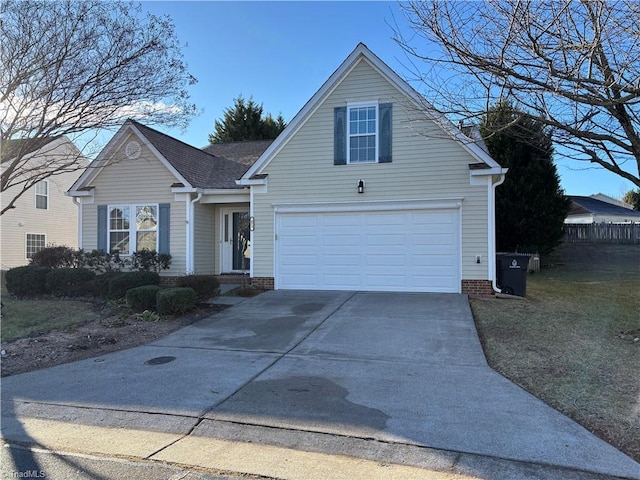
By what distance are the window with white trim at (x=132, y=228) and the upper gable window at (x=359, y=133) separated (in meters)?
6.40

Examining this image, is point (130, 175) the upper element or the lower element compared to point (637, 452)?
upper

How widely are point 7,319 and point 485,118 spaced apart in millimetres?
10802

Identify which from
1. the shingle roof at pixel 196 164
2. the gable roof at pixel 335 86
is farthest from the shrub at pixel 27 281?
the gable roof at pixel 335 86

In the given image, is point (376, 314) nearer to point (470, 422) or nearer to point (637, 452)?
point (470, 422)

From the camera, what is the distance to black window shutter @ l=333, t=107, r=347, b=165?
12.8 meters

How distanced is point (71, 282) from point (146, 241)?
104 inches

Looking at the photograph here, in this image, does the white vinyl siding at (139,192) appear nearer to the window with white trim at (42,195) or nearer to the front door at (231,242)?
the front door at (231,242)

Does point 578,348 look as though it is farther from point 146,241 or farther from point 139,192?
point 139,192

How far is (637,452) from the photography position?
3.90 metres

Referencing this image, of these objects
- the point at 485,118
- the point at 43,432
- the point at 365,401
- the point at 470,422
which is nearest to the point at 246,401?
→ the point at 365,401

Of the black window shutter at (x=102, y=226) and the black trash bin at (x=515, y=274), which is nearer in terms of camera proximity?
the black trash bin at (x=515, y=274)

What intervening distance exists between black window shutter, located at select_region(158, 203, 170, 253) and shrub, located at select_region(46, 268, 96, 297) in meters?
2.31

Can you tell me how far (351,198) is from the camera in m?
12.7

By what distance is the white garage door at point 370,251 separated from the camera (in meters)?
12.0
